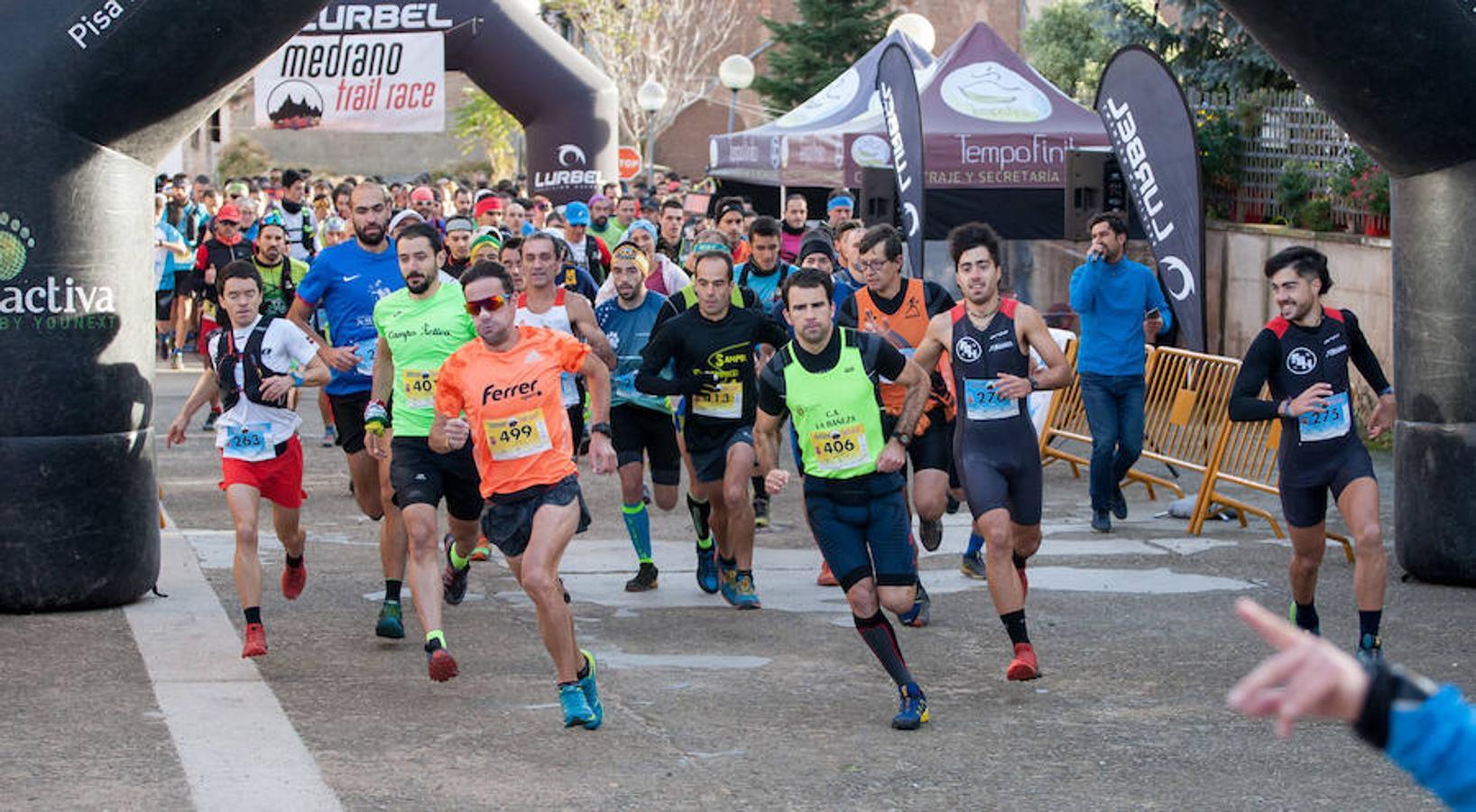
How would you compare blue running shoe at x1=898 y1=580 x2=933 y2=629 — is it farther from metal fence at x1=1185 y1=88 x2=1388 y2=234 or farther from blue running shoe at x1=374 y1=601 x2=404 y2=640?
metal fence at x1=1185 y1=88 x2=1388 y2=234

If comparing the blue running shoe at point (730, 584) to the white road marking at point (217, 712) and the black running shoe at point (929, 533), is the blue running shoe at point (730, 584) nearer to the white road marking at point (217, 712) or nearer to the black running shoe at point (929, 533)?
the black running shoe at point (929, 533)

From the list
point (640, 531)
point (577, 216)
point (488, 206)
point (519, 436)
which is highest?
point (488, 206)

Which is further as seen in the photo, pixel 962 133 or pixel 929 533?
pixel 962 133

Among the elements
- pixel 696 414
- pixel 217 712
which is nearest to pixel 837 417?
pixel 696 414

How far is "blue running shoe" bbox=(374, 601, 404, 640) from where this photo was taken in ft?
28.7

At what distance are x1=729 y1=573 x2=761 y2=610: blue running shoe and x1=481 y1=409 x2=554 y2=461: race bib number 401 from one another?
7.92 feet

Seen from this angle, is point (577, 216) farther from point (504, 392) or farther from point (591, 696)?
point (591, 696)

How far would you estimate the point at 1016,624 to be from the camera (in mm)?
7871

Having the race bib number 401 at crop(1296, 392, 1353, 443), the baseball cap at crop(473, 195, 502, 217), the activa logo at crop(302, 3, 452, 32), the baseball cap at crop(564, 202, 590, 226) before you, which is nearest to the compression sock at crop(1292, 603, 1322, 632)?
the race bib number 401 at crop(1296, 392, 1353, 443)

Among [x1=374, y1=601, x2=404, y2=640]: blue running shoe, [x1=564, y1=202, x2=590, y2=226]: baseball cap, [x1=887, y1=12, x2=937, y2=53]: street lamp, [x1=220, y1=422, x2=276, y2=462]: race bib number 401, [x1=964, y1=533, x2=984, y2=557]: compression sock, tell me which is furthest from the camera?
[x1=887, y1=12, x2=937, y2=53]: street lamp

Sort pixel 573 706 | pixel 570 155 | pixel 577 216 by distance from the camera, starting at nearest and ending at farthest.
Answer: pixel 573 706
pixel 577 216
pixel 570 155

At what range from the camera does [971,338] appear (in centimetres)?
830

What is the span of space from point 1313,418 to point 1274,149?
11270 mm

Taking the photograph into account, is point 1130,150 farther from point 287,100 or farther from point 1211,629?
point 287,100
